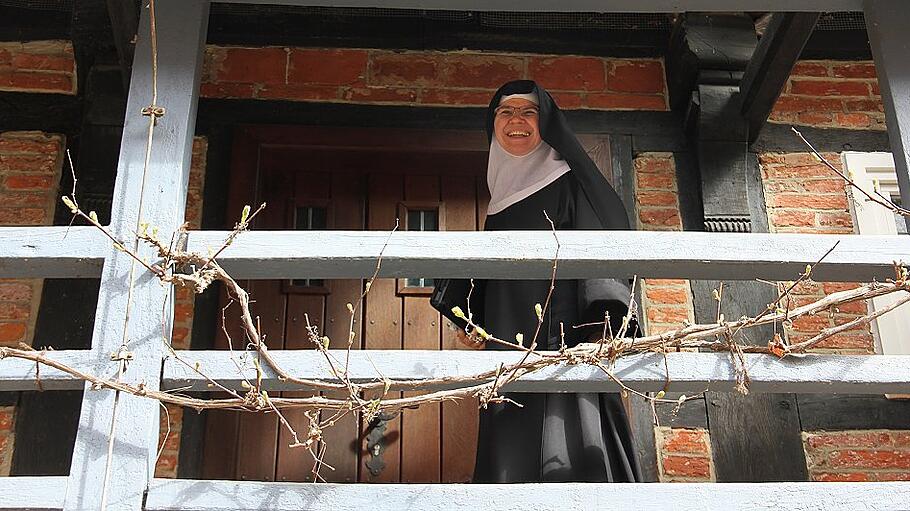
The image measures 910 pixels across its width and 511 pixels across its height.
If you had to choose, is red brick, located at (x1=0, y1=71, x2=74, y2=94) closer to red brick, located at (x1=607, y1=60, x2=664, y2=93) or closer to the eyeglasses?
the eyeglasses

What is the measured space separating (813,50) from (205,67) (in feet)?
7.85

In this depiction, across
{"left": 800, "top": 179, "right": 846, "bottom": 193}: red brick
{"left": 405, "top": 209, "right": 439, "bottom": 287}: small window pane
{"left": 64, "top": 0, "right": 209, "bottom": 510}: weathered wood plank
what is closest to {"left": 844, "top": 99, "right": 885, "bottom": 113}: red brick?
{"left": 800, "top": 179, "right": 846, "bottom": 193}: red brick

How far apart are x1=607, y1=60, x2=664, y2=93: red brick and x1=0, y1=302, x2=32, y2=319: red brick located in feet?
7.55

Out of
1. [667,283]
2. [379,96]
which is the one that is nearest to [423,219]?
[379,96]

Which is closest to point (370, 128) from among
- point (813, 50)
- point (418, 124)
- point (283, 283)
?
point (418, 124)

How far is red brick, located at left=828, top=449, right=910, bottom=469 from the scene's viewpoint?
368 cm

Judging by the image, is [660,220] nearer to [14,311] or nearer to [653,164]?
[653,164]

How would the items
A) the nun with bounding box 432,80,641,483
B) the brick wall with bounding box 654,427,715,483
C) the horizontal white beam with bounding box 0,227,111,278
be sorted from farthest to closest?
the brick wall with bounding box 654,427,715,483 → the nun with bounding box 432,80,641,483 → the horizontal white beam with bounding box 0,227,111,278

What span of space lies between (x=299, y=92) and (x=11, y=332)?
4.44 ft

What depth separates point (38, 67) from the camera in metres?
4.14

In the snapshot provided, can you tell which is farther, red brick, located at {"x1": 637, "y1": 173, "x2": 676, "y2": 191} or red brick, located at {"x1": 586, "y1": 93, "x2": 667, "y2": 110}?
red brick, located at {"x1": 586, "y1": 93, "x2": 667, "y2": 110}

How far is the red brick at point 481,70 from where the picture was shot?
4.21 meters

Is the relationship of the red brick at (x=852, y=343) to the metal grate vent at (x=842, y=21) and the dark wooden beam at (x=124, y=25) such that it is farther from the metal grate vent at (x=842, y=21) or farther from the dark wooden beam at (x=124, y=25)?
the dark wooden beam at (x=124, y=25)

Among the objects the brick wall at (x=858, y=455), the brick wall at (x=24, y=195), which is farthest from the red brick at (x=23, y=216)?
the brick wall at (x=858, y=455)
